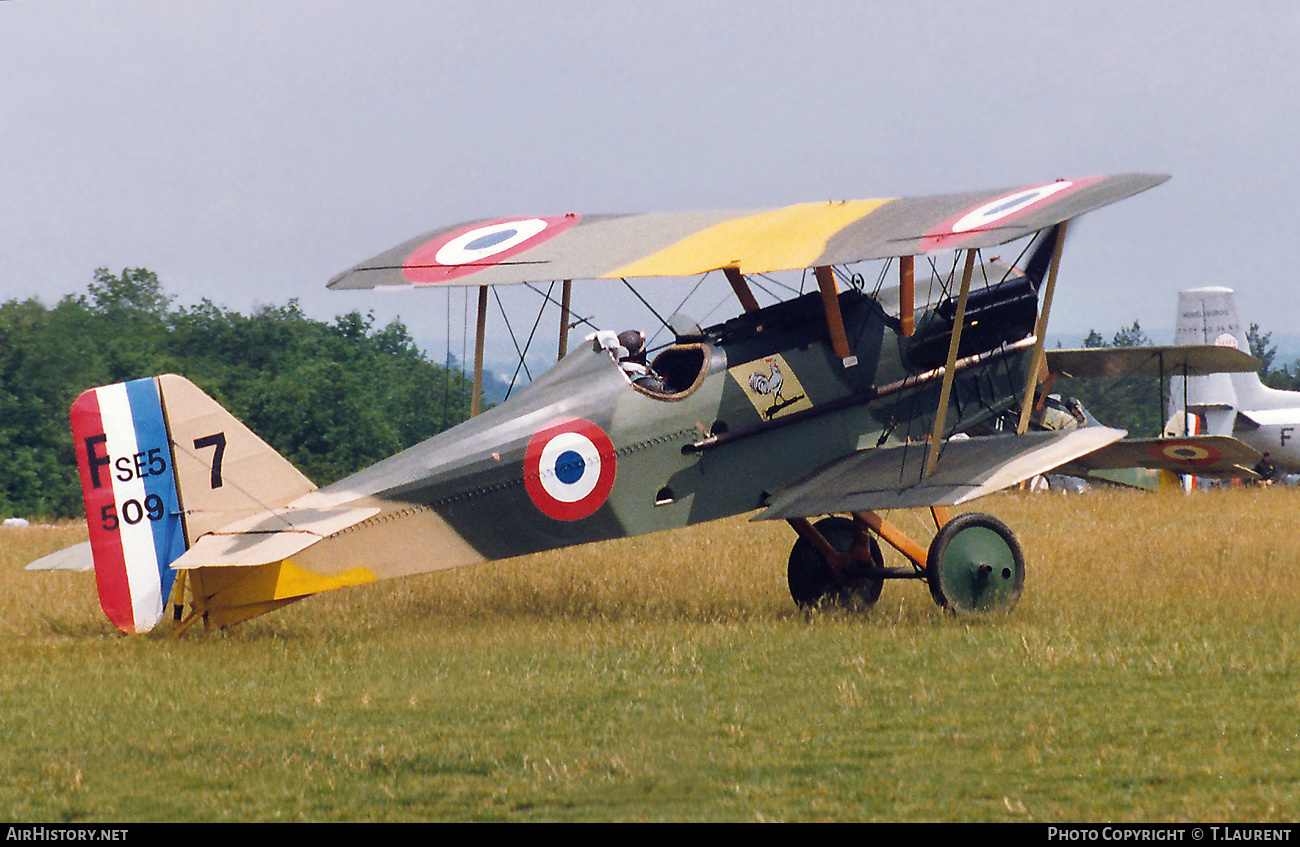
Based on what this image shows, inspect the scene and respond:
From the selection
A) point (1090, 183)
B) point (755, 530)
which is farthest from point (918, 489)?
point (755, 530)

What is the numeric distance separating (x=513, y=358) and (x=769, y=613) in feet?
9.12

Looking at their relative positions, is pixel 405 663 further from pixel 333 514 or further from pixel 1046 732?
pixel 1046 732

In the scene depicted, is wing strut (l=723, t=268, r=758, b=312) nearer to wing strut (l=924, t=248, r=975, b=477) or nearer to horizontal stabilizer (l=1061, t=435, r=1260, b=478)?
wing strut (l=924, t=248, r=975, b=477)

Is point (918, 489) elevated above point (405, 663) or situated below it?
above

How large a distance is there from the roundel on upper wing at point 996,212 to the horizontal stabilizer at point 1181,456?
6.25 feet

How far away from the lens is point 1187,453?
34.0ft

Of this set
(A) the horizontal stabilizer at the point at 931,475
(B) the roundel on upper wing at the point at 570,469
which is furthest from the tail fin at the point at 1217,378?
(B) the roundel on upper wing at the point at 570,469

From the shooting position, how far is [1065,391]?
5316 centimetres

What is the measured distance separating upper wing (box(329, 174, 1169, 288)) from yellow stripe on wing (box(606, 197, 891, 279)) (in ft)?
0.03

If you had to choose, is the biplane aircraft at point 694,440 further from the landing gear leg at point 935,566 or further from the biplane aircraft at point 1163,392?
the biplane aircraft at point 1163,392

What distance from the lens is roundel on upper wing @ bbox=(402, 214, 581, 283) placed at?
10.2 meters

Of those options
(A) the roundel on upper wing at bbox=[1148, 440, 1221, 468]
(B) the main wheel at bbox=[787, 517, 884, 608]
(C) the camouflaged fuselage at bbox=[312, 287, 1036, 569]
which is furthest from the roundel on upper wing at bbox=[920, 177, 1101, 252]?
(B) the main wheel at bbox=[787, 517, 884, 608]

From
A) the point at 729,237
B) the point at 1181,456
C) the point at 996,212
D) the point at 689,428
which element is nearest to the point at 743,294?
the point at 729,237
